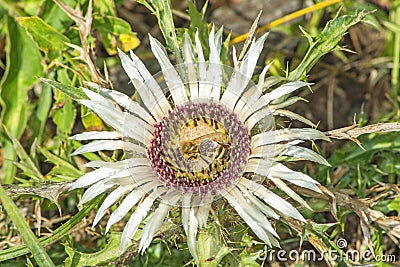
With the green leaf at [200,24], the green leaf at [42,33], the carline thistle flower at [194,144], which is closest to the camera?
the carline thistle flower at [194,144]

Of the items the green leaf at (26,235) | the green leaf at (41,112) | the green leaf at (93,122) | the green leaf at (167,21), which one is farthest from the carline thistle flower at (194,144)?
the green leaf at (41,112)

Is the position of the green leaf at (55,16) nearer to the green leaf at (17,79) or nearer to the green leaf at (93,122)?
the green leaf at (17,79)

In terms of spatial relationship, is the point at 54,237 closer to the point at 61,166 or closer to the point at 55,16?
the point at 61,166

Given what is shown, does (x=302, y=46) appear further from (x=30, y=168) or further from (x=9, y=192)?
(x=9, y=192)

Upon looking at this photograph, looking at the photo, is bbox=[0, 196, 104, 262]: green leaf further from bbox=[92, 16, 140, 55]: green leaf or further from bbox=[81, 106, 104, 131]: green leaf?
bbox=[92, 16, 140, 55]: green leaf

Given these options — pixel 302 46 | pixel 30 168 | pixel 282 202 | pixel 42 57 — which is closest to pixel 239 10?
pixel 302 46
